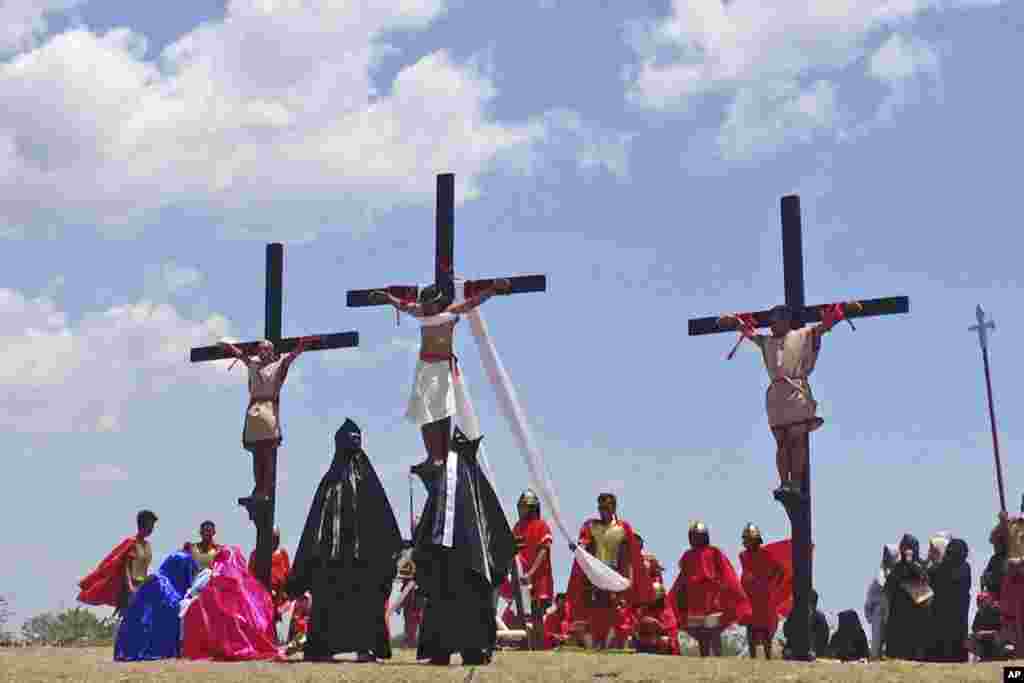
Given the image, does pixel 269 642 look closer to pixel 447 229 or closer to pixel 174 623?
pixel 174 623

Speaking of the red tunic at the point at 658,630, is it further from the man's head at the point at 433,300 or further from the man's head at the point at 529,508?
the man's head at the point at 433,300

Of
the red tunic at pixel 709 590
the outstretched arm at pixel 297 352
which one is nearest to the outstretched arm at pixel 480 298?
the outstretched arm at pixel 297 352

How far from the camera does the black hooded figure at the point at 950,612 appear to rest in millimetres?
16906

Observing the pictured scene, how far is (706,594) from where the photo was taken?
17.2 metres

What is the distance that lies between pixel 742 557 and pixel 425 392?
4.63m

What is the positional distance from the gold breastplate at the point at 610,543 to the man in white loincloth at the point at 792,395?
241 centimetres

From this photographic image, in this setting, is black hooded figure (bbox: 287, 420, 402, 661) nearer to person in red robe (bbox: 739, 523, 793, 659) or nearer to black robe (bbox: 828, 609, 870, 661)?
person in red robe (bbox: 739, 523, 793, 659)

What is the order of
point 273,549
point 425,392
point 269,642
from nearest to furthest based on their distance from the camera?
point 269,642
point 425,392
point 273,549

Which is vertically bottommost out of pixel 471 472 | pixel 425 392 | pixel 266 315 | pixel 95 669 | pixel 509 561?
pixel 95 669

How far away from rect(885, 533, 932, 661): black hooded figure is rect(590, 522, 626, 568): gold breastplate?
→ 329 cm

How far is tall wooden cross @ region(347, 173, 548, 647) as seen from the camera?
16828 mm

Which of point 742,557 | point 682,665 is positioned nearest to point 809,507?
point 742,557

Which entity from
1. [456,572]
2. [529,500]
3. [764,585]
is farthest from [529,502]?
[456,572]

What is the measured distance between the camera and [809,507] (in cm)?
1583
